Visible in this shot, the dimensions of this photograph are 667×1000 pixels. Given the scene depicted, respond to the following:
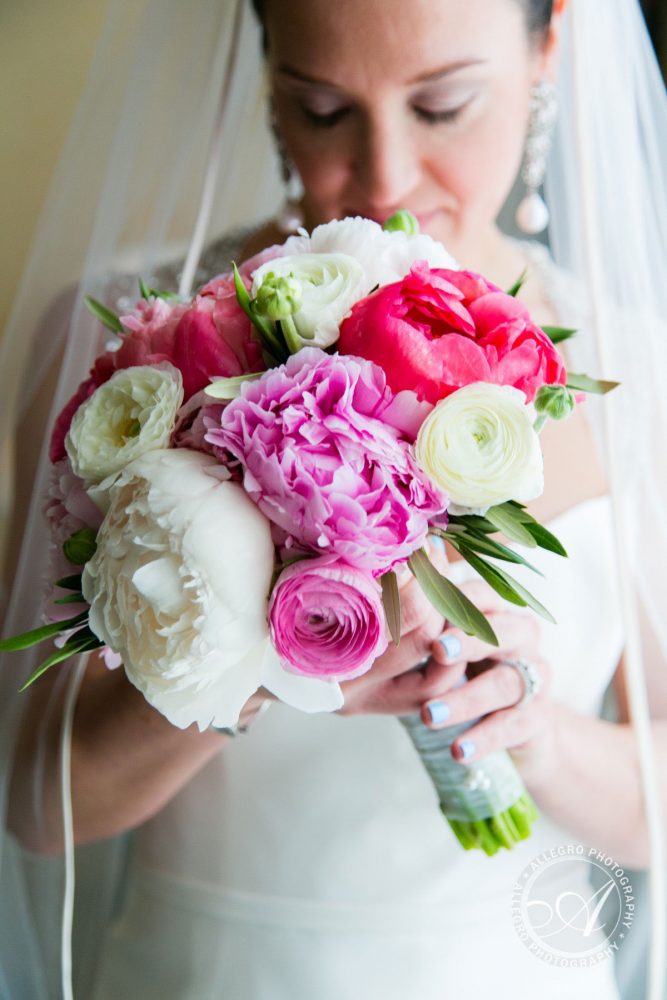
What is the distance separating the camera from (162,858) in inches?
42.9

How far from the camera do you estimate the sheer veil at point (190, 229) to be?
957mm

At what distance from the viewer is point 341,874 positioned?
105cm

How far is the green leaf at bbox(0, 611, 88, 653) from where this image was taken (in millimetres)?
607

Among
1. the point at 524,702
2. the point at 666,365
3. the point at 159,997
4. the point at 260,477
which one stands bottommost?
the point at 159,997

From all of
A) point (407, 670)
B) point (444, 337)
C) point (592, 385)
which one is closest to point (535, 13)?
point (592, 385)

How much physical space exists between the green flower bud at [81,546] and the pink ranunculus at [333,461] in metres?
0.13

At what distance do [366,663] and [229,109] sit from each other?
0.86 meters

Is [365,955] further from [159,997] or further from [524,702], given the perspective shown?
[524,702]

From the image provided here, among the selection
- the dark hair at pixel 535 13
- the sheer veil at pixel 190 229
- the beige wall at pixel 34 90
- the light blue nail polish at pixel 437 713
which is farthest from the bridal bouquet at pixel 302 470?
the beige wall at pixel 34 90

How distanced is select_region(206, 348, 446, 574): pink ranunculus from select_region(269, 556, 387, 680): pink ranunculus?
0.06ft

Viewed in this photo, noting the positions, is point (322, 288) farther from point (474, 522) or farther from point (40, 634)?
point (40, 634)

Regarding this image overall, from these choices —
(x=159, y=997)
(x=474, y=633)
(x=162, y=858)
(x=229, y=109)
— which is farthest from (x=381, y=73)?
(x=159, y=997)

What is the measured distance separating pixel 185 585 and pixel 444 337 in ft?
0.72

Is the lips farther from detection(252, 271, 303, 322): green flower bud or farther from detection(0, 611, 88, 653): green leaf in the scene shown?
detection(0, 611, 88, 653): green leaf
